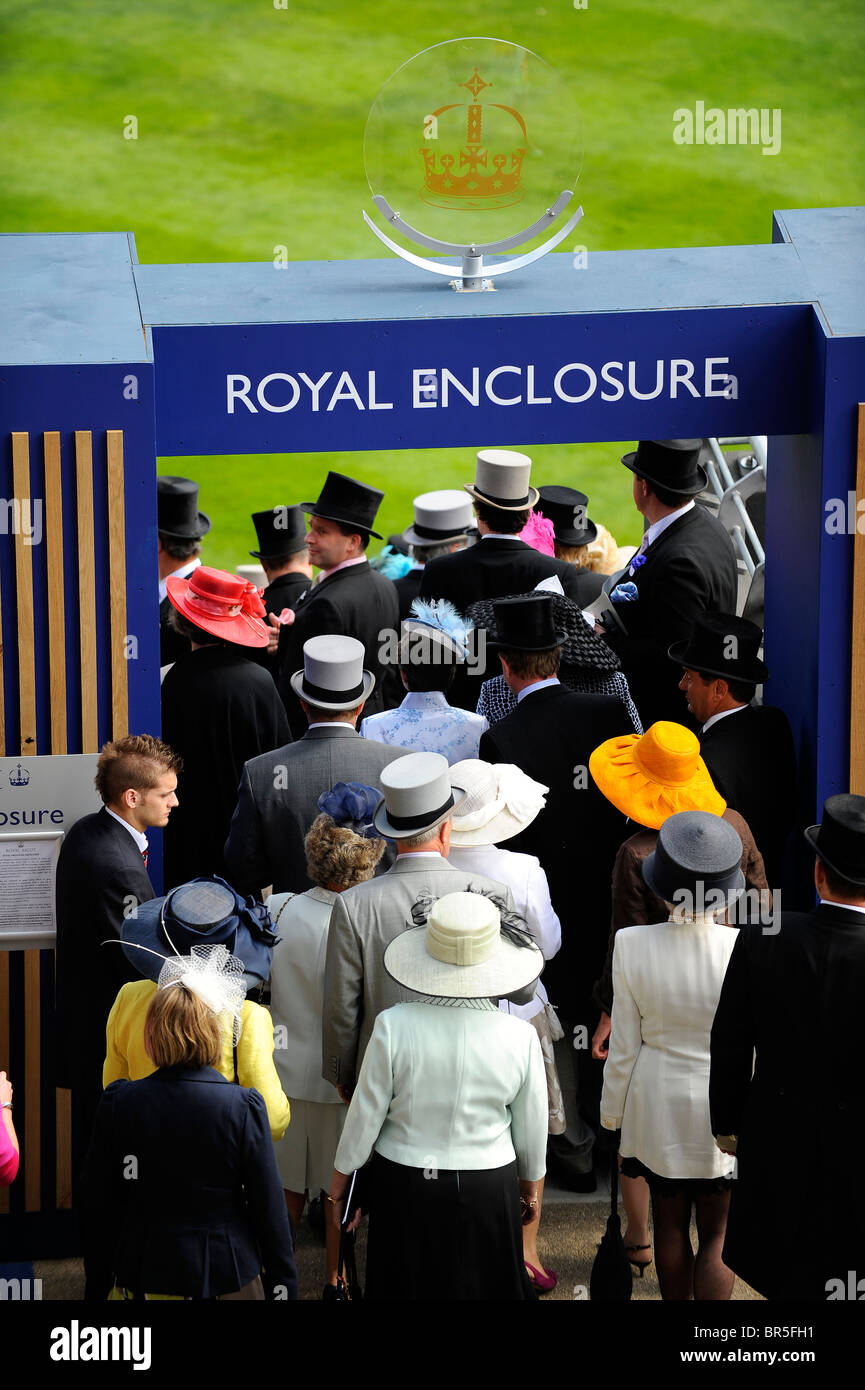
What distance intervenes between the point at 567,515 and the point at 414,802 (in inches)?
136

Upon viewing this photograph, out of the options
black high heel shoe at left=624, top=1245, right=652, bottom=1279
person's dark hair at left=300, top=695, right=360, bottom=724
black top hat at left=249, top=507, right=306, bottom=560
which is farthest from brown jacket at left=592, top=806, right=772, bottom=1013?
black top hat at left=249, top=507, right=306, bottom=560

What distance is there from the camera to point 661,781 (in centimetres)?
512

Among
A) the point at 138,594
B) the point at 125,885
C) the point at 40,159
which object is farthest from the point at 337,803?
the point at 40,159

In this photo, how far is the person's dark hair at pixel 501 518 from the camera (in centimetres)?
690

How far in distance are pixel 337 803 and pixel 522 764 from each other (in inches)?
34.3

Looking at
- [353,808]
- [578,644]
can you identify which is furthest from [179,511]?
[353,808]

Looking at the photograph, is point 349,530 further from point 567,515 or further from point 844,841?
point 844,841

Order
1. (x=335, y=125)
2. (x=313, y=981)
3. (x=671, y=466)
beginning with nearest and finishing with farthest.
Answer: (x=313, y=981) < (x=671, y=466) < (x=335, y=125)

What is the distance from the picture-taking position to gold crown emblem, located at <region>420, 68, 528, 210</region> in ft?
18.4

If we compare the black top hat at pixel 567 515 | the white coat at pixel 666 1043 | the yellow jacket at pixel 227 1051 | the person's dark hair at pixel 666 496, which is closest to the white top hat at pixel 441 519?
the black top hat at pixel 567 515

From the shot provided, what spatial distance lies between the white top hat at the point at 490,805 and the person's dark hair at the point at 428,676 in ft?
2.14
